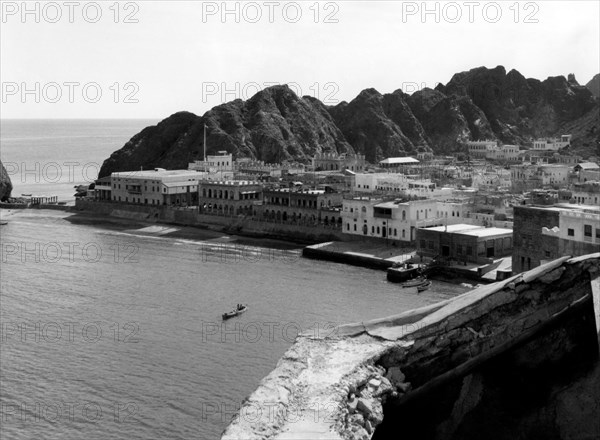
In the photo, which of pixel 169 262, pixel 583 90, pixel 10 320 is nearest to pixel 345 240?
pixel 169 262

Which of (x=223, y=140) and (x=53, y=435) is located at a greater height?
(x=223, y=140)

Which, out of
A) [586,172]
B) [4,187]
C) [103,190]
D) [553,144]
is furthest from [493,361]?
[553,144]

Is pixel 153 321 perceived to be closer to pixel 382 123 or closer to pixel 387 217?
pixel 387 217

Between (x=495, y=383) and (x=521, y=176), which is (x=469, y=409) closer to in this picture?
(x=495, y=383)

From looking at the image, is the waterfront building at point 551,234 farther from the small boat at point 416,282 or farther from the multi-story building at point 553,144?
the multi-story building at point 553,144

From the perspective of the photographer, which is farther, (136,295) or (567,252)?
(136,295)

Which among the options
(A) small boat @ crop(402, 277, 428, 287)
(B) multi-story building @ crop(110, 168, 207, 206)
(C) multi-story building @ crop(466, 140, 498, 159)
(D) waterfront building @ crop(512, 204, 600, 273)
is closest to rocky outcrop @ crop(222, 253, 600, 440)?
(D) waterfront building @ crop(512, 204, 600, 273)

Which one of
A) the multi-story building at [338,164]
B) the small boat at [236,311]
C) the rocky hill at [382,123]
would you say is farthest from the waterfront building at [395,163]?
the small boat at [236,311]
